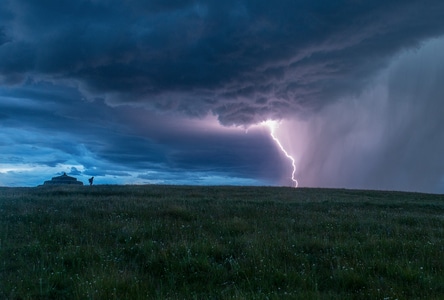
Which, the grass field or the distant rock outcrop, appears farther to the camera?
the distant rock outcrop

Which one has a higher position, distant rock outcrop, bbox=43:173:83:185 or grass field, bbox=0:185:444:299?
distant rock outcrop, bbox=43:173:83:185

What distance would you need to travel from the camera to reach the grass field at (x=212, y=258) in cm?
745

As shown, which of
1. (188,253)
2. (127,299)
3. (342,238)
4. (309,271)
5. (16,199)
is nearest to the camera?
Answer: (127,299)

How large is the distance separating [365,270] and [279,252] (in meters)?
2.22

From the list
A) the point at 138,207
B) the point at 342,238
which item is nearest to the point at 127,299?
the point at 342,238

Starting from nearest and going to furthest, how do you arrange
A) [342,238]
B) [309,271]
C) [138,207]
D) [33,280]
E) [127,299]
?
[127,299] < [33,280] < [309,271] < [342,238] < [138,207]

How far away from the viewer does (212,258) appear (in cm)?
946

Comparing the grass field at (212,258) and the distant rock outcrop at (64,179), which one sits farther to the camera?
the distant rock outcrop at (64,179)

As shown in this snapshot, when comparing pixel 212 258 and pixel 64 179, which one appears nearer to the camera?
pixel 212 258

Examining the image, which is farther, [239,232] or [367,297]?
[239,232]

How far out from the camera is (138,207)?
17703 millimetres

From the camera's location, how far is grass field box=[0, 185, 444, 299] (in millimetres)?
7449

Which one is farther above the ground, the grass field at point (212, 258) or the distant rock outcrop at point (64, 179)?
the distant rock outcrop at point (64, 179)

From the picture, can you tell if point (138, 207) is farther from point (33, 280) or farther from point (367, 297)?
point (367, 297)
